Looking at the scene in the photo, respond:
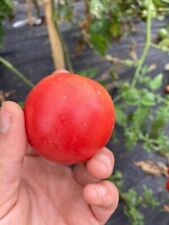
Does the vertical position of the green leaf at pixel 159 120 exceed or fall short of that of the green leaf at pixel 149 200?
it exceeds it

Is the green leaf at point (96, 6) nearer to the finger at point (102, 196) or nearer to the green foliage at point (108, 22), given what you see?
the green foliage at point (108, 22)

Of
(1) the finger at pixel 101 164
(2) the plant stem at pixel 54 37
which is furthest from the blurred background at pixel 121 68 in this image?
(1) the finger at pixel 101 164

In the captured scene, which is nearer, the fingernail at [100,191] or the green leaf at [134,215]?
the fingernail at [100,191]

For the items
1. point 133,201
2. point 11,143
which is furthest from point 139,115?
point 11,143

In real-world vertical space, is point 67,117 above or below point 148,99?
above

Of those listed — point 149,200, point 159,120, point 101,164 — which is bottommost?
point 149,200

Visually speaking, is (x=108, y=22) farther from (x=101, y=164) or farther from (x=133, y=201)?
(x=101, y=164)

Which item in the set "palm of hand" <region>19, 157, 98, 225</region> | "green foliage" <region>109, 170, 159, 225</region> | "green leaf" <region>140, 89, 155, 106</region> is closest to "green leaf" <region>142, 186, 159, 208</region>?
"green foliage" <region>109, 170, 159, 225</region>
